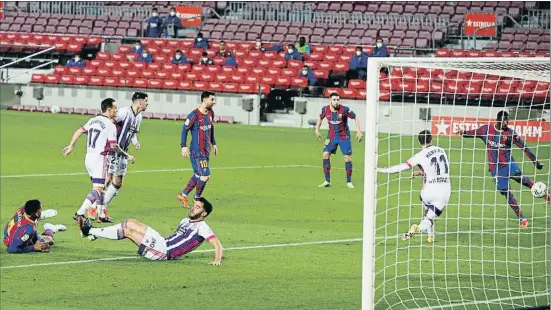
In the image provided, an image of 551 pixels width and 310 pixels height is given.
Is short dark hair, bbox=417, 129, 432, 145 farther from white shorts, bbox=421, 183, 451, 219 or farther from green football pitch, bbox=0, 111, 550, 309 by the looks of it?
white shorts, bbox=421, 183, 451, 219

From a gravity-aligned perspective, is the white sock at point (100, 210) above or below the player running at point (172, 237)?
below

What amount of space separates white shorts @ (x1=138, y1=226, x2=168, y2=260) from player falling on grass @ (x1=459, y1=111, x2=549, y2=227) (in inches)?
212

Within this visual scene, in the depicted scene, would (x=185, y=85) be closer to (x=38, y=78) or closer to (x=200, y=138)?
(x=38, y=78)

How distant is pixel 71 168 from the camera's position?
2702 centimetres

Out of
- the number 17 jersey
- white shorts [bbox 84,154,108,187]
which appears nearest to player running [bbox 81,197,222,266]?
A: white shorts [bbox 84,154,108,187]

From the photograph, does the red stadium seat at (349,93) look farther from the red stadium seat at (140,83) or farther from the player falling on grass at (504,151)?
the player falling on grass at (504,151)

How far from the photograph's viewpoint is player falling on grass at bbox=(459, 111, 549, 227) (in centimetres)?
1858

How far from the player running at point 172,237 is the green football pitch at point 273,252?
0.51 feet

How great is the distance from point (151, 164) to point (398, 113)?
10893mm

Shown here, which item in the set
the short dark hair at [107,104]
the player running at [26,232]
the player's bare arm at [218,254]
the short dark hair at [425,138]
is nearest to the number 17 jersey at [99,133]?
the short dark hair at [107,104]

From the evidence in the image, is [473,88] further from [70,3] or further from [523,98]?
[70,3]

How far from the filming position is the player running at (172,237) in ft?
49.0

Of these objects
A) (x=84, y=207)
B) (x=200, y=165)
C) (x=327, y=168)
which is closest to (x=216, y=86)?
(x=327, y=168)

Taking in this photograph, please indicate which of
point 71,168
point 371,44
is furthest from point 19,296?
point 371,44
